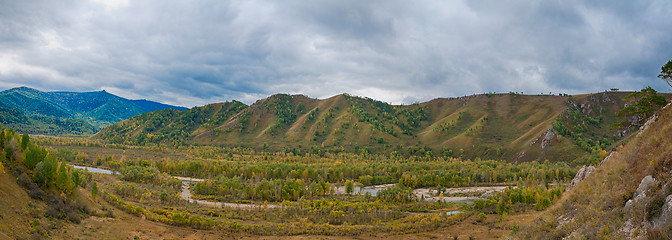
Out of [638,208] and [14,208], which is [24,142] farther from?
[638,208]

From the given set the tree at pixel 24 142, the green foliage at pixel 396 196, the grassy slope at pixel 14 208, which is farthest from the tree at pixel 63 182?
the green foliage at pixel 396 196

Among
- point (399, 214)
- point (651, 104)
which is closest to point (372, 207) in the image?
point (399, 214)

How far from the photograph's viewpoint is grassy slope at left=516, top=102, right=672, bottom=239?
26.2m

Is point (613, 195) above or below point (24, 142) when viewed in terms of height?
below

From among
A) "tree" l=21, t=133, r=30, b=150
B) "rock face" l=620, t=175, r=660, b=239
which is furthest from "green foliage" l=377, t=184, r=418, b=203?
"tree" l=21, t=133, r=30, b=150

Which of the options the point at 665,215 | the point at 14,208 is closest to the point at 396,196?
the point at 665,215

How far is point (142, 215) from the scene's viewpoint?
72688 mm

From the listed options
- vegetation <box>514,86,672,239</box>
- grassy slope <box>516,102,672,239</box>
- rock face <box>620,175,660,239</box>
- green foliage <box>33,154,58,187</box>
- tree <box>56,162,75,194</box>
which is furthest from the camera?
tree <box>56,162,75,194</box>

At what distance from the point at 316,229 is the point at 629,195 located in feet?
181

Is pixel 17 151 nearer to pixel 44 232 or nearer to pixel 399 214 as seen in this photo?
pixel 44 232

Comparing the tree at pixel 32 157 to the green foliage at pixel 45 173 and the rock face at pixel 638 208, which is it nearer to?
the green foliage at pixel 45 173

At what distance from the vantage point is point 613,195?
3016 cm

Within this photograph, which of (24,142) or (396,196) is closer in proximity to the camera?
(24,142)

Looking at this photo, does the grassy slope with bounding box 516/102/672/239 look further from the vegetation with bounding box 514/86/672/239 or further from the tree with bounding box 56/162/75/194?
the tree with bounding box 56/162/75/194
